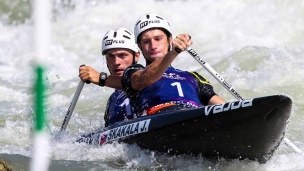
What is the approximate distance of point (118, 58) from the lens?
6.66m

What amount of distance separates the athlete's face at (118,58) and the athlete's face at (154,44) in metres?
0.81

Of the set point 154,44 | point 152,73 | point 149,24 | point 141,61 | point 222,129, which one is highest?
point 141,61

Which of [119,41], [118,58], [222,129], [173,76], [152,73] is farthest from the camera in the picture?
[119,41]

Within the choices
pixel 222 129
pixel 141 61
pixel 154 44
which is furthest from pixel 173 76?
pixel 141 61

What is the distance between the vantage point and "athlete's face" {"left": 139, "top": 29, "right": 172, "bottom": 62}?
18.2ft

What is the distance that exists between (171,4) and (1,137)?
9661 mm

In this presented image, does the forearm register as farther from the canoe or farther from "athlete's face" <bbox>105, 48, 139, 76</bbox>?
"athlete's face" <bbox>105, 48, 139, 76</bbox>

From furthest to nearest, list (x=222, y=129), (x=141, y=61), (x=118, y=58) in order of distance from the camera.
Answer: (x=141, y=61) → (x=118, y=58) → (x=222, y=129)

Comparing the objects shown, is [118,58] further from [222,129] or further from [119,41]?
[222,129]

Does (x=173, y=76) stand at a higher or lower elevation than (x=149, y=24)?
lower

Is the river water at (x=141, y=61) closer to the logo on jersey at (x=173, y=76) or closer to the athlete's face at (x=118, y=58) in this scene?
the logo on jersey at (x=173, y=76)

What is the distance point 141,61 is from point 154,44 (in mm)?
8560

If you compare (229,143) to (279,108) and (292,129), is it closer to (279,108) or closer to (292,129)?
(279,108)

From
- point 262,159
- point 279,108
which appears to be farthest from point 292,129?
point 279,108
